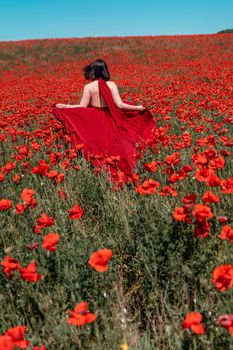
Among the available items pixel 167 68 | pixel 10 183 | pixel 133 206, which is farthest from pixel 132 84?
pixel 133 206

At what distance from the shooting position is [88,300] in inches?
89.0

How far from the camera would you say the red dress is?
516 centimetres

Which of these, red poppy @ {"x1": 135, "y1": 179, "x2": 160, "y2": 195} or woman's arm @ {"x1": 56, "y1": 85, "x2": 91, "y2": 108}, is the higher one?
woman's arm @ {"x1": 56, "y1": 85, "x2": 91, "y2": 108}

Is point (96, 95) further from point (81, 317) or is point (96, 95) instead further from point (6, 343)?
point (6, 343)

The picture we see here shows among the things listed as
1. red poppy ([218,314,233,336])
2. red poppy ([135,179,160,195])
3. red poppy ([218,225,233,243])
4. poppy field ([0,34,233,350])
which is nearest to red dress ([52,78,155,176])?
poppy field ([0,34,233,350])

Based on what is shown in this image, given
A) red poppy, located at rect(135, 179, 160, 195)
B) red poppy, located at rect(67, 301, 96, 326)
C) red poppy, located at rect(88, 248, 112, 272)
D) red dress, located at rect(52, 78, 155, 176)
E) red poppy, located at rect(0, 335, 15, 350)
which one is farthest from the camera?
red dress, located at rect(52, 78, 155, 176)

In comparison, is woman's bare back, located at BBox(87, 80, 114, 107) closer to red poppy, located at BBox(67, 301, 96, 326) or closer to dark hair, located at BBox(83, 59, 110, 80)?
dark hair, located at BBox(83, 59, 110, 80)

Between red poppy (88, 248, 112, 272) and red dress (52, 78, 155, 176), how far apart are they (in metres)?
3.28

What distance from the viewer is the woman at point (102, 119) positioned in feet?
17.0

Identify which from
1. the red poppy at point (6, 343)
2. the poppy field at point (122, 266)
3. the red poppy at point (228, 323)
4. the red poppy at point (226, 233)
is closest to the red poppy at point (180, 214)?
the poppy field at point (122, 266)

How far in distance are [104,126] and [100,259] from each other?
361cm

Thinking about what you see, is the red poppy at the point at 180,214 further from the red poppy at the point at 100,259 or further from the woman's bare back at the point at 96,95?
the woman's bare back at the point at 96,95

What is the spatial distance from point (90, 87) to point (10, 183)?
1.87 m

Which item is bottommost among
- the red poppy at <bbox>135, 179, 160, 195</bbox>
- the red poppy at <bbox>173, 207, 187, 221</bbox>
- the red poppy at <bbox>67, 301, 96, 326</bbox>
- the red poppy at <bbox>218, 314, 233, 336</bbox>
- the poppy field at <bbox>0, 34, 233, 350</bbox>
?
the poppy field at <bbox>0, 34, 233, 350</bbox>
